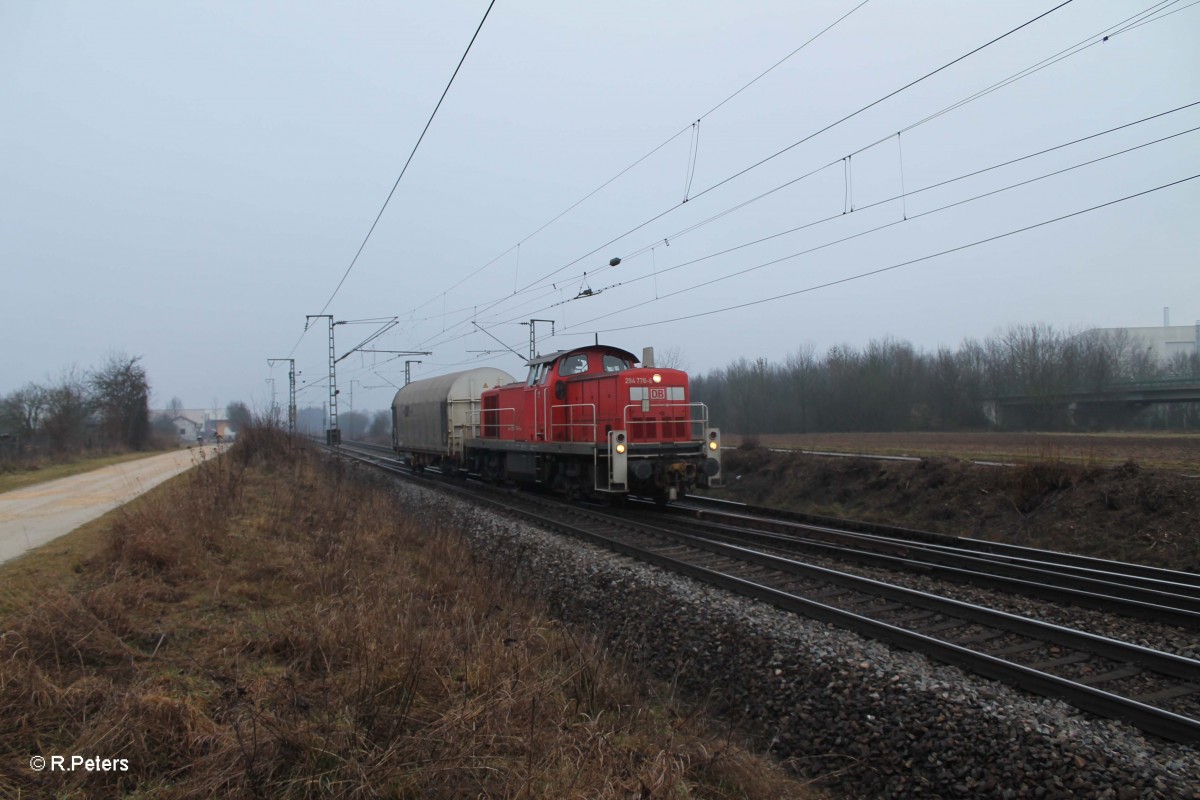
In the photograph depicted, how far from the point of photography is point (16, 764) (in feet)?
10.1

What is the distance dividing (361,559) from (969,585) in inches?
275

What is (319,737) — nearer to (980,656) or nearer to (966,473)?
(980,656)

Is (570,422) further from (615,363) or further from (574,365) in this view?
(615,363)

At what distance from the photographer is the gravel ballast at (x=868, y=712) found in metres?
3.94

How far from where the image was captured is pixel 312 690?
4.09 metres

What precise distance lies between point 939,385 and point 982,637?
39.0m

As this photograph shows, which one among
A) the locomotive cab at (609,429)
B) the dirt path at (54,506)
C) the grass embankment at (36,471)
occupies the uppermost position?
the locomotive cab at (609,429)

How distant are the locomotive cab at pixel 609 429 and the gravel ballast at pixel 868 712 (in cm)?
584

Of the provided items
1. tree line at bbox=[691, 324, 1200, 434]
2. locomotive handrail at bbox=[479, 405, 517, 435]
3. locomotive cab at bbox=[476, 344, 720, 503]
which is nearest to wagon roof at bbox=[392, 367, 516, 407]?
locomotive handrail at bbox=[479, 405, 517, 435]

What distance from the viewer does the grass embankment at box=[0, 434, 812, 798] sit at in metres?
3.18

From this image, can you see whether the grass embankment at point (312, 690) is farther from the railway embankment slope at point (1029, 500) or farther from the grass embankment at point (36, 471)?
the grass embankment at point (36, 471)

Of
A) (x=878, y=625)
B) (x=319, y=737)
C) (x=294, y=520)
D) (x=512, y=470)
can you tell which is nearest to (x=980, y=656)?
(x=878, y=625)

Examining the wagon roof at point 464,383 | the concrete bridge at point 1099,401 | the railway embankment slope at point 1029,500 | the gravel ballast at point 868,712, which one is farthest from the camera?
the concrete bridge at point 1099,401

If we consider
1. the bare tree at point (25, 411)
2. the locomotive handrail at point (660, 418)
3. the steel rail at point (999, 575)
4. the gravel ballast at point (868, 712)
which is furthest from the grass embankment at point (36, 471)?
the steel rail at point (999, 575)
